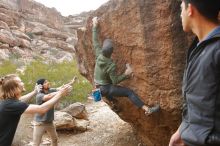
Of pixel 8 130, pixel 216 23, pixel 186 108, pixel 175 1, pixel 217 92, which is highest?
pixel 175 1

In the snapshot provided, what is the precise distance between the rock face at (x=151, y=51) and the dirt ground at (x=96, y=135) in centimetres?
197

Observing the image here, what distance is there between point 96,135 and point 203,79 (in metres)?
7.48

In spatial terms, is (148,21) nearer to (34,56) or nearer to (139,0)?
(139,0)

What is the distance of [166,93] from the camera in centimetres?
539

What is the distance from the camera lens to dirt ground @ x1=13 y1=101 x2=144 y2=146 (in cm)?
838

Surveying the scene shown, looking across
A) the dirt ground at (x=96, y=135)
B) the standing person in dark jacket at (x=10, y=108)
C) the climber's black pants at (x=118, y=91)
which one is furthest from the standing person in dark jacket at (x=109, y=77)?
the dirt ground at (x=96, y=135)

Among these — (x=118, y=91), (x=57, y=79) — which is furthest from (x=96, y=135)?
(x=57, y=79)

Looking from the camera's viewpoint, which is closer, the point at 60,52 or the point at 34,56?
the point at 34,56

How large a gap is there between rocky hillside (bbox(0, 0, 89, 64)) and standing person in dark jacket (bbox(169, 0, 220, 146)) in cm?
1885

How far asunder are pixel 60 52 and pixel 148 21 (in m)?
22.3

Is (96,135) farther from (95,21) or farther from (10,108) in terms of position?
(10,108)

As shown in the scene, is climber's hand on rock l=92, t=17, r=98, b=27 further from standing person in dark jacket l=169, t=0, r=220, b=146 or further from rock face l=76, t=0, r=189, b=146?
standing person in dark jacket l=169, t=0, r=220, b=146

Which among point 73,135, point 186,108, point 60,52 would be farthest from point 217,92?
point 60,52

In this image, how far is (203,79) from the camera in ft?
6.19
